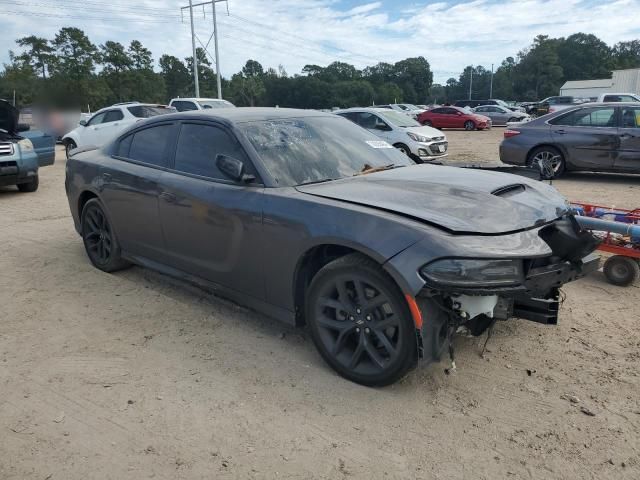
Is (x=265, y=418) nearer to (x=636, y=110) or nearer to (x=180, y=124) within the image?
(x=180, y=124)

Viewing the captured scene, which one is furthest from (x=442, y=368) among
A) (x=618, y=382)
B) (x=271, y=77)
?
(x=271, y=77)

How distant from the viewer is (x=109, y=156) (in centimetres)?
496

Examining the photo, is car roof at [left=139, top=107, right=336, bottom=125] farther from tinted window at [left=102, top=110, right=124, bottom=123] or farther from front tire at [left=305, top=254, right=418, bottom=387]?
tinted window at [left=102, top=110, right=124, bottom=123]

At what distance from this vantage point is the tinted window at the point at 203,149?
3748mm

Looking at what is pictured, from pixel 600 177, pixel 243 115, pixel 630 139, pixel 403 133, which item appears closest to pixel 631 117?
pixel 630 139

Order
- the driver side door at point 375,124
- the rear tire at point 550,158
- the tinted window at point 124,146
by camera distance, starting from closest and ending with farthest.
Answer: the tinted window at point 124,146 < the rear tire at point 550,158 < the driver side door at point 375,124

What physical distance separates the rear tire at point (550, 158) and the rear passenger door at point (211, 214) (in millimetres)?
7866

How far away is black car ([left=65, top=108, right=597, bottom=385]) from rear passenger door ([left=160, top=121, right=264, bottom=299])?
0.04 ft

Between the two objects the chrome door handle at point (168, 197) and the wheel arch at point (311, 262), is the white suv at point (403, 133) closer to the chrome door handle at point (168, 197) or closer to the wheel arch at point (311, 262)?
the chrome door handle at point (168, 197)

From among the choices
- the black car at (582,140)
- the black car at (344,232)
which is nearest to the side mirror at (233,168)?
the black car at (344,232)

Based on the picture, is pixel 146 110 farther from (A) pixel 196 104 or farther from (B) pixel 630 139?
(B) pixel 630 139

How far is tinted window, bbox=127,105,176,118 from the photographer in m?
14.6

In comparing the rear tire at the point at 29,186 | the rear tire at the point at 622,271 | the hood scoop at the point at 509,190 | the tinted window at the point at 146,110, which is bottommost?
the rear tire at the point at 622,271

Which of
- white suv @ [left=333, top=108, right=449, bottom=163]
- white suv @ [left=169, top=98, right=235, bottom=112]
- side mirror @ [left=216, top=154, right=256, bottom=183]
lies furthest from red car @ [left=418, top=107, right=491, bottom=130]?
side mirror @ [left=216, top=154, right=256, bottom=183]
